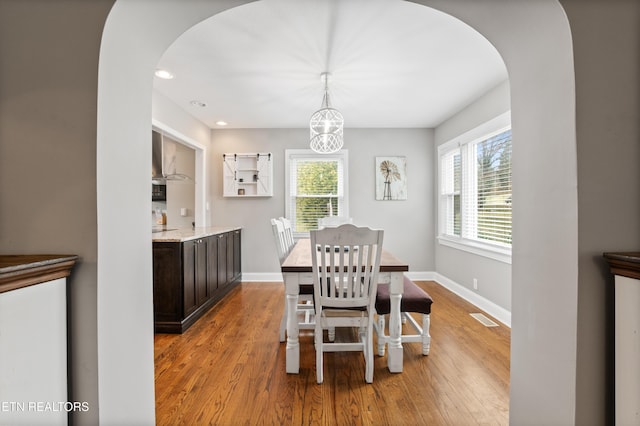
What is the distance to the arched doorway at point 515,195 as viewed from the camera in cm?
104

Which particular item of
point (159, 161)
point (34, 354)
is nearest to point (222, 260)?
point (159, 161)

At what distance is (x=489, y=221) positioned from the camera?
11.4 feet

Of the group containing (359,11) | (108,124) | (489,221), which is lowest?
(489,221)

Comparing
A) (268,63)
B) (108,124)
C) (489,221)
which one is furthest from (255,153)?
(108,124)

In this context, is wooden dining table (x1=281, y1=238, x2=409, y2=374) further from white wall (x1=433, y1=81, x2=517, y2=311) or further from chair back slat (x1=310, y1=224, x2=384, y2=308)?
white wall (x1=433, y1=81, x2=517, y2=311)

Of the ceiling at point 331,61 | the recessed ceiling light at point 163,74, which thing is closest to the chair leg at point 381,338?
the ceiling at point 331,61

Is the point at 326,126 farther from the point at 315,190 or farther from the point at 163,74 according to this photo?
the point at 315,190

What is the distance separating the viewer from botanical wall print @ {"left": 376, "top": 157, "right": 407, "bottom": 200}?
498 centimetres

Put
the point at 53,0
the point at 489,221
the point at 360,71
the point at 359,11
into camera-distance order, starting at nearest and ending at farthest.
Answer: the point at 53,0
the point at 359,11
the point at 360,71
the point at 489,221

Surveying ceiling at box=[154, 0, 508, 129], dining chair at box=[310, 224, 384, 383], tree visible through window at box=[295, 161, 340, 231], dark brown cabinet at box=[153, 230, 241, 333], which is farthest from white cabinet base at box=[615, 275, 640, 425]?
tree visible through window at box=[295, 161, 340, 231]

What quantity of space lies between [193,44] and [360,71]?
148cm

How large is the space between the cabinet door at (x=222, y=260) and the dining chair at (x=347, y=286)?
7.35 ft

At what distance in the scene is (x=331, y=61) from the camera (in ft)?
8.79

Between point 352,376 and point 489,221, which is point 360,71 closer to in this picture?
point 489,221
